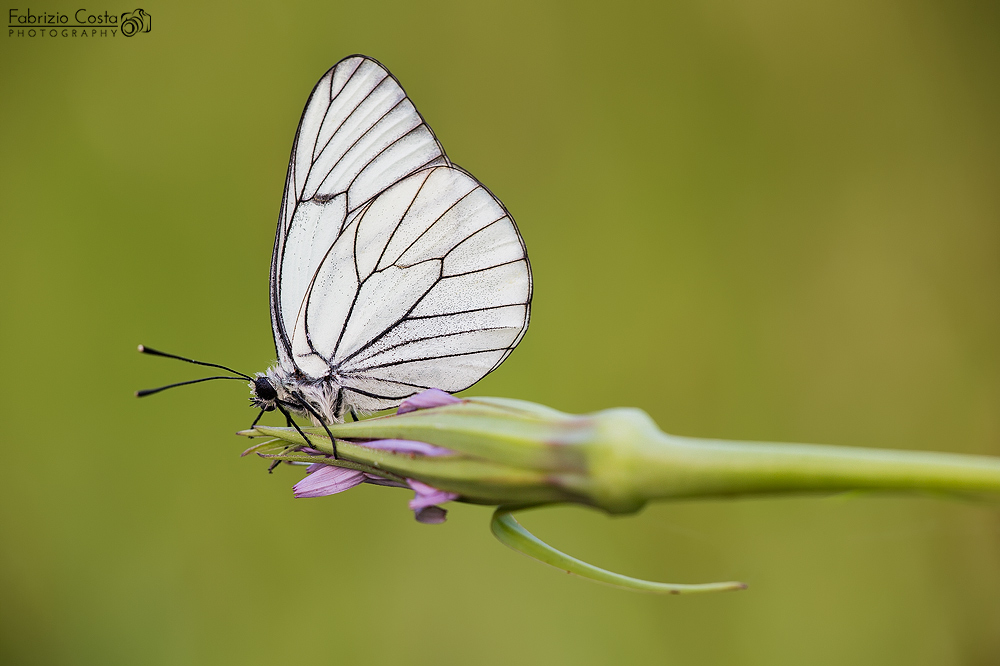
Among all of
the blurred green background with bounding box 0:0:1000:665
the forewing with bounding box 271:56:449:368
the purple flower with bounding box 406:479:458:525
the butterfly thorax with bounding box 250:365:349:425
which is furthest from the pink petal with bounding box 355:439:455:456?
the blurred green background with bounding box 0:0:1000:665

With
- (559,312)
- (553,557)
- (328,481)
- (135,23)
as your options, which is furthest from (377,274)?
(135,23)

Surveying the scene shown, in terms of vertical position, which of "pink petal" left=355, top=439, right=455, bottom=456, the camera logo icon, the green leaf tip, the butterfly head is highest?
the camera logo icon

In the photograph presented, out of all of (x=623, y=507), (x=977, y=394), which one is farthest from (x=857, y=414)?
(x=623, y=507)

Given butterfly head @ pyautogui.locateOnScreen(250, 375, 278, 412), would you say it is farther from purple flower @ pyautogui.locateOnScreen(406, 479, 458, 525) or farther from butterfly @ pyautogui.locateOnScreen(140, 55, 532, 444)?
purple flower @ pyautogui.locateOnScreen(406, 479, 458, 525)

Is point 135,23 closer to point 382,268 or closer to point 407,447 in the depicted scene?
point 382,268

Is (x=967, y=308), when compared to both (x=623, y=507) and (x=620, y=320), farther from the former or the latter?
(x=623, y=507)


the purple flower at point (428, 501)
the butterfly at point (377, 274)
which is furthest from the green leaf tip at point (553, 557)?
the butterfly at point (377, 274)

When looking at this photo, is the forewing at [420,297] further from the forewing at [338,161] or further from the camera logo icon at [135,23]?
the camera logo icon at [135,23]
